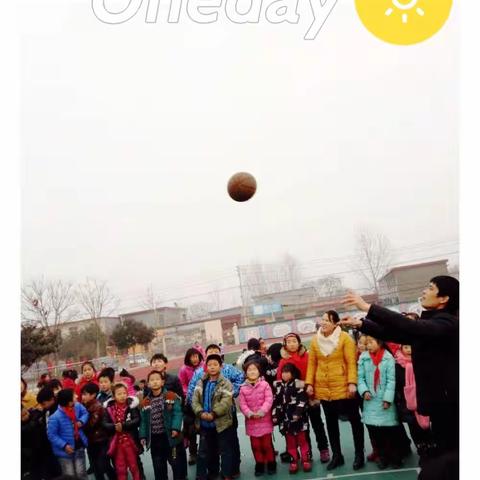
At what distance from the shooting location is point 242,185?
3.71 meters

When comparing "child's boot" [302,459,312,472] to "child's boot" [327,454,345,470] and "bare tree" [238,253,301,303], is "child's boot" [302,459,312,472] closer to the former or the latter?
"child's boot" [327,454,345,470]

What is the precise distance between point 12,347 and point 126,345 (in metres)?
8.65

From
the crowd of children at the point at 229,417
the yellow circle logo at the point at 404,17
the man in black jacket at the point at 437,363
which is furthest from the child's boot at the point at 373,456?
the yellow circle logo at the point at 404,17

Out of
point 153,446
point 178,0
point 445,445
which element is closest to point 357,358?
point 445,445

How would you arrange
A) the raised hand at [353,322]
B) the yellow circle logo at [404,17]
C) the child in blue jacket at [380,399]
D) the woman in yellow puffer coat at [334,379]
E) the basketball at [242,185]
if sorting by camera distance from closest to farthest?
the raised hand at [353,322] < the yellow circle logo at [404,17] < the child in blue jacket at [380,399] < the woman in yellow puffer coat at [334,379] < the basketball at [242,185]

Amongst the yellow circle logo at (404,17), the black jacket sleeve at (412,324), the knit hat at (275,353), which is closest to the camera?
the black jacket sleeve at (412,324)

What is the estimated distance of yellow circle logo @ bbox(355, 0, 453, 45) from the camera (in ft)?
8.71

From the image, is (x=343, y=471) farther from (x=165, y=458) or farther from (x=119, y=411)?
(x=119, y=411)

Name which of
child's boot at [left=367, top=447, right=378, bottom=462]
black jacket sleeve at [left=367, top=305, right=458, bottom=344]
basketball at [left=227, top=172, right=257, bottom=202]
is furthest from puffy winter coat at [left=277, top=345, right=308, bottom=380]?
black jacket sleeve at [left=367, top=305, right=458, bottom=344]

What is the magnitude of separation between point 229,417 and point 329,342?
0.76 metres

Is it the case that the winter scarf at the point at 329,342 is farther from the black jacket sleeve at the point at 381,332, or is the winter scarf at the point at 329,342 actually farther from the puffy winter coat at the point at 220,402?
the black jacket sleeve at the point at 381,332

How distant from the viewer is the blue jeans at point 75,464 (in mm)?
3109

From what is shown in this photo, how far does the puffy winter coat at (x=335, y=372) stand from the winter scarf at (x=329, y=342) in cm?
2

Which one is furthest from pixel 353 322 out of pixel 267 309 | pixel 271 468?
pixel 267 309
